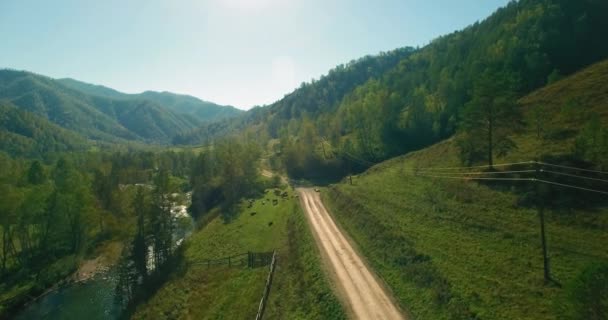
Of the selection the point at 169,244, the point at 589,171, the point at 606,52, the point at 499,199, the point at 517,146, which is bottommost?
the point at 169,244

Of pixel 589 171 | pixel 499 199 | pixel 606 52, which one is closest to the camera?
pixel 589 171

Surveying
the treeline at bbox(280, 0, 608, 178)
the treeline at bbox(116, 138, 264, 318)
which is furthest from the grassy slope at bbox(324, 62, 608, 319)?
the treeline at bbox(280, 0, 608, 178)

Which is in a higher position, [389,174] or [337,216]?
[389,174]

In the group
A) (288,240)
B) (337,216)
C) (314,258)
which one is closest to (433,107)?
(337,216)

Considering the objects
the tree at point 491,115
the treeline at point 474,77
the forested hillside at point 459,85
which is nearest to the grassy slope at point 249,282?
the tree at point 491,115

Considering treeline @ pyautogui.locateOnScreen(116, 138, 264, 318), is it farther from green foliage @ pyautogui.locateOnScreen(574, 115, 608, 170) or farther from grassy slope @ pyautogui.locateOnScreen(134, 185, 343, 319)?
green foliage @ pyautogui.locateOnScreen(574, 115, 608, 170)

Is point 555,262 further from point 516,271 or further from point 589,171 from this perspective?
point 589,171

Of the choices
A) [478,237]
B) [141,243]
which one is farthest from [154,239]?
[478,237]
